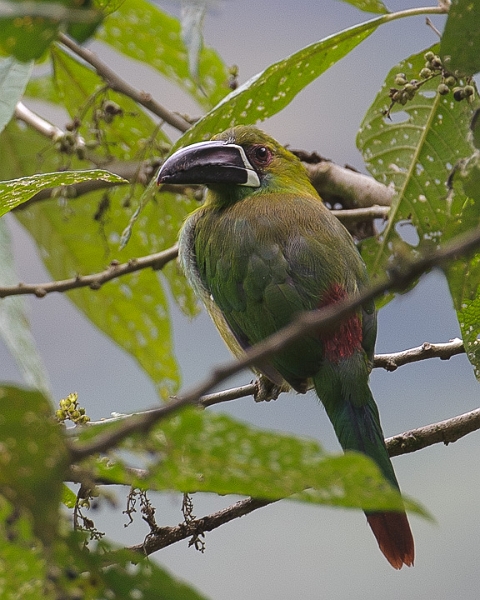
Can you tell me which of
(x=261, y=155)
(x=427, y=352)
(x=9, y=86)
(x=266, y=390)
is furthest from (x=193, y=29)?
(x=261, y=155)

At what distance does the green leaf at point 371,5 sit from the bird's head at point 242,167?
671 mm

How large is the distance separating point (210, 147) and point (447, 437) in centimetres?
141

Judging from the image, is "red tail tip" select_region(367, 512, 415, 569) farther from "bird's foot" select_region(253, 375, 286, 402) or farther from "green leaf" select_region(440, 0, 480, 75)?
"green leaf" select_region(440, 0, 480, 75)

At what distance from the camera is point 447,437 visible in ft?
6.08

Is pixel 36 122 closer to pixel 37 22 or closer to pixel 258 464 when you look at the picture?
pixel 37 22

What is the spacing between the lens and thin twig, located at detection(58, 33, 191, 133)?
267 centimetres

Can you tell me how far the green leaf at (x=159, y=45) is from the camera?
3.15 metres

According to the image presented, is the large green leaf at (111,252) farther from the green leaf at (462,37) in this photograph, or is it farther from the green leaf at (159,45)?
the green leaf at (462,37)

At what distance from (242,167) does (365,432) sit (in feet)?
4.05

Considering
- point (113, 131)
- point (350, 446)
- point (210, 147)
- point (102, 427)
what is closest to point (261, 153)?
point (210, 147)

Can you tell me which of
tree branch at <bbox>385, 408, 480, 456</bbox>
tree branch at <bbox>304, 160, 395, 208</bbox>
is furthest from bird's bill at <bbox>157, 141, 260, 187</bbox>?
tree branch at <bbox>385, 408, 480, 456</bbox>

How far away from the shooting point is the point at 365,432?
2129 millimetres

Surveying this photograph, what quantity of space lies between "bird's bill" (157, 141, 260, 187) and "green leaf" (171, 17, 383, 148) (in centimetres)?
40

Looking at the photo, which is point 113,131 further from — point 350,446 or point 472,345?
point 472,345
